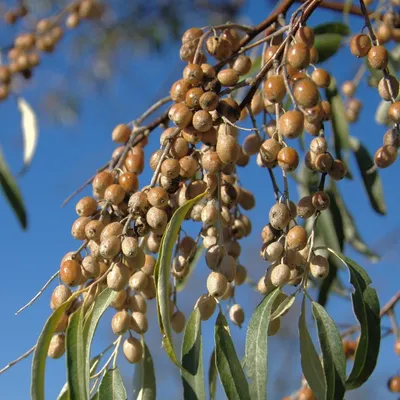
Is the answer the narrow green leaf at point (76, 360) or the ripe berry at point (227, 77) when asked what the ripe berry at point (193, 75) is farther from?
the narrow green leaf at point (76, 360)

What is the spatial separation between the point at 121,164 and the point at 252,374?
0.94ft

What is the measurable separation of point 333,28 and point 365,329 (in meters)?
0.63

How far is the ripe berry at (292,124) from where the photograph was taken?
25.6 inches

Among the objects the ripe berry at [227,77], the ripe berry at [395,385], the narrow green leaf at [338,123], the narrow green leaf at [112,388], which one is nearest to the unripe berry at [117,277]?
the narrow green leaf at [112,388]

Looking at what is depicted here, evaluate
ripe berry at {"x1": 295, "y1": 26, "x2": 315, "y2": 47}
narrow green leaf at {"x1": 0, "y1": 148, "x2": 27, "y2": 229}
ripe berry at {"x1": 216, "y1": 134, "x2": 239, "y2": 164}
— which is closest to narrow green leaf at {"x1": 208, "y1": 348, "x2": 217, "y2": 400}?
ripe berry at {"x1": 216, "y1": 134, "x2": 239, "y2": 164}

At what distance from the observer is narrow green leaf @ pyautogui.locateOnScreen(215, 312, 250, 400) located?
0.64 meters

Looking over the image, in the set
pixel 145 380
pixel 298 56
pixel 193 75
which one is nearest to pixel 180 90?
pixel 193 75

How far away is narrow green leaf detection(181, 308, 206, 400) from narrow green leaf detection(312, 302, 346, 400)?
4.8 inches

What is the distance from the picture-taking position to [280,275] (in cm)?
65

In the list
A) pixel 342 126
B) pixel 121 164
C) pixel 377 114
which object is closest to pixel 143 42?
pixel 377 114

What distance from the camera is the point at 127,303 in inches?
29.1

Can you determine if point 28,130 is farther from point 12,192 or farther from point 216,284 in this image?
point 216,284

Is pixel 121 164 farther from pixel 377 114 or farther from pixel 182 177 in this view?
pixel 377 114

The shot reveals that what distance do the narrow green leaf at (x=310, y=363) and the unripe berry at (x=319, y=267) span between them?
0.04 metres
